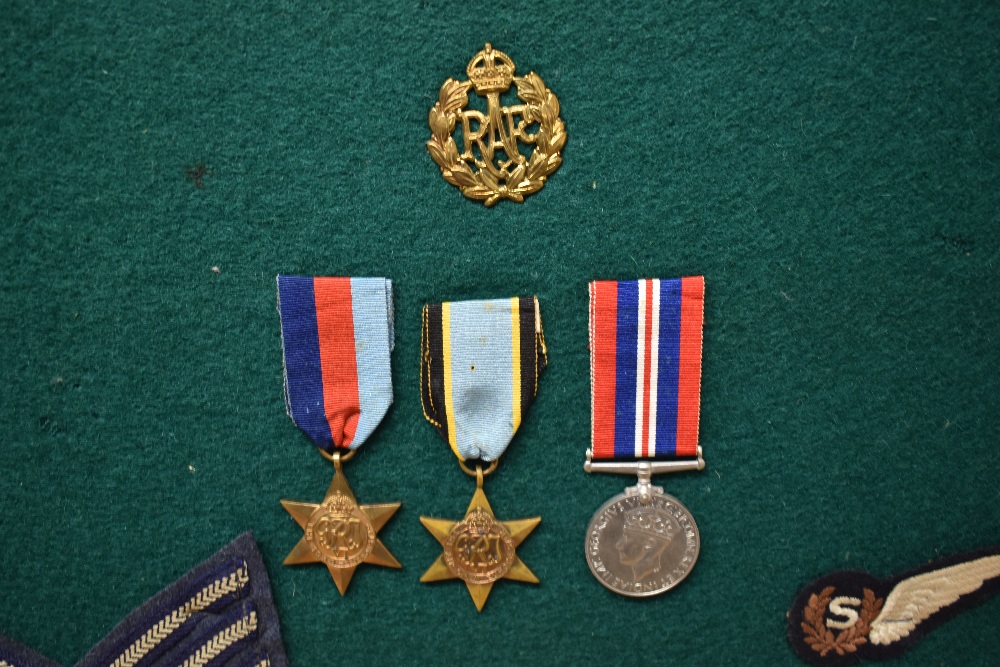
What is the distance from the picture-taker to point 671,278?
113 centimetres

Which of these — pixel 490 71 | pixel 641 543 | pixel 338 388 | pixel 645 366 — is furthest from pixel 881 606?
pixel 490 71

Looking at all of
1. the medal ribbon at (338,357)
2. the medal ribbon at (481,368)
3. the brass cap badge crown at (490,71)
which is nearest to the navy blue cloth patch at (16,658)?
the medal ribbon at (338,357)

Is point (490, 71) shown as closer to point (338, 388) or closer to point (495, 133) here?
point (495, 133)

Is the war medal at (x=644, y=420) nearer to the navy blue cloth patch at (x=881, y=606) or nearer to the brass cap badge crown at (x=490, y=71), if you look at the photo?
the navy blue cloth patch at (x=881, y=606)

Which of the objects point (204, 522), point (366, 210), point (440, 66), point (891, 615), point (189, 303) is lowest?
point (891, 615)

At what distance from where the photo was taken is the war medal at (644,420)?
44.4 inches

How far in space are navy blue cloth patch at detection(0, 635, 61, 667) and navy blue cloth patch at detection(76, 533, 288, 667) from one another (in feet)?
0.28

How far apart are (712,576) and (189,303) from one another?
37.2 inches

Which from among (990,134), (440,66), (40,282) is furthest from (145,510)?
(990,134)

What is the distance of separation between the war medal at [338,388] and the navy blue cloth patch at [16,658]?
0.46 m

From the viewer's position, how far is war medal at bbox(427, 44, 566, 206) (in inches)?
42.7

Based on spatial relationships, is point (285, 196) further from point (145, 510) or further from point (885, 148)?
point (885, 148)

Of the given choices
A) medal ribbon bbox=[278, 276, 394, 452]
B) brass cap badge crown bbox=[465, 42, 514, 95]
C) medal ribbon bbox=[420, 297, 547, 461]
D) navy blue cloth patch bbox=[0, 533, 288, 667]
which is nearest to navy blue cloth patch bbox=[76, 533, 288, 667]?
navy blue cloth patch bbox=[0, 533, 288, 667]

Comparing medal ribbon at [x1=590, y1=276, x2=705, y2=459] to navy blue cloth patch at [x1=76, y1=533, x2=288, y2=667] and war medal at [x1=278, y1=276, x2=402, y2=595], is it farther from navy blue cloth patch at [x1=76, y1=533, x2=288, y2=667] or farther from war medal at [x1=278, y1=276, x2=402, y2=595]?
navy blue cloth patch at [x1=76, y1=533, x2=288, y2=667]
